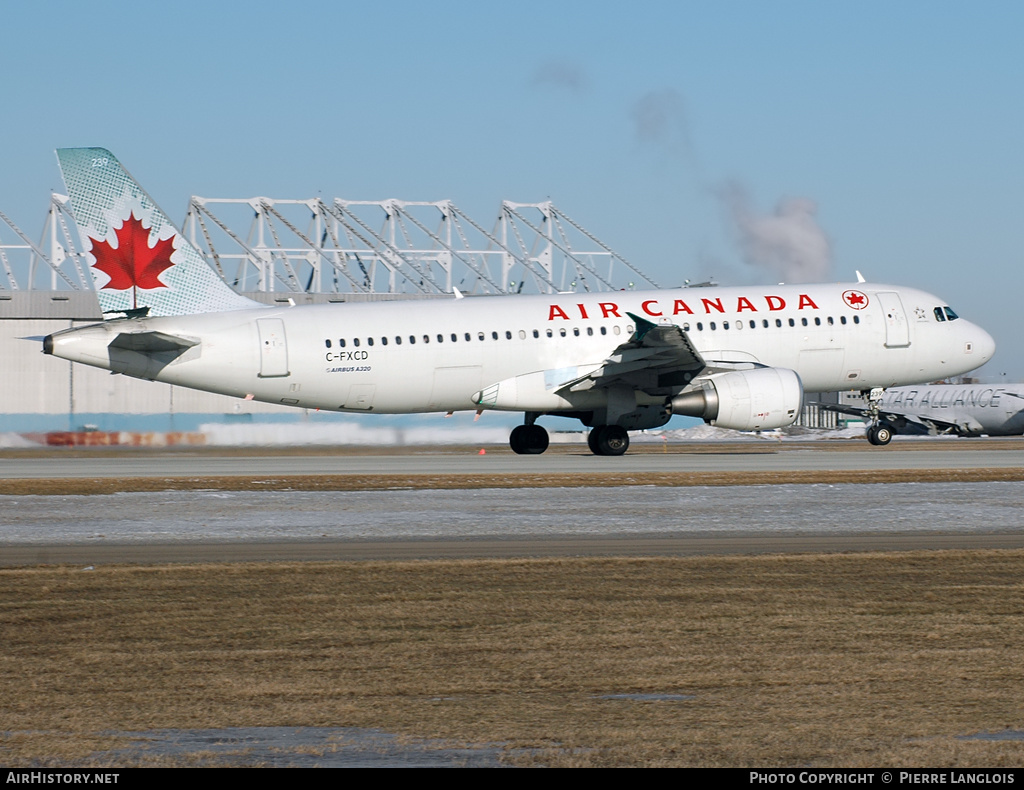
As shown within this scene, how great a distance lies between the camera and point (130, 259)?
35094 millimetres

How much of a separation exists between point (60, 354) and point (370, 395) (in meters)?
8.46

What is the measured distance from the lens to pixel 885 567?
48.2 feet

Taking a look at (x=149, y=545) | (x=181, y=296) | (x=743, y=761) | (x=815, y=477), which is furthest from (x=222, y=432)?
(x=743, y=761)

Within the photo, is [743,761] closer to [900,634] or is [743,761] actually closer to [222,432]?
[900,634]

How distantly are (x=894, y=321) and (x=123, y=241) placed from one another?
917 inches

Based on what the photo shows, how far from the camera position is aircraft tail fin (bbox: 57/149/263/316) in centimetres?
3503

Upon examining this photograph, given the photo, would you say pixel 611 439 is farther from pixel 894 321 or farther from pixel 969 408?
pixel 969 408

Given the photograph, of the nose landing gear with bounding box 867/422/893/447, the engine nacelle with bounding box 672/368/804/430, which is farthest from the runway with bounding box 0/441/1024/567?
the nose landing gear with bounding box 867/422/893/447

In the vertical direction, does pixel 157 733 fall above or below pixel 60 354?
below

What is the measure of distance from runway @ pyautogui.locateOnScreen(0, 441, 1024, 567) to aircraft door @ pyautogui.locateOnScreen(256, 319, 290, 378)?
2.68m

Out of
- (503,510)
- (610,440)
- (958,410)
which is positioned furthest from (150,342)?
(958,410)

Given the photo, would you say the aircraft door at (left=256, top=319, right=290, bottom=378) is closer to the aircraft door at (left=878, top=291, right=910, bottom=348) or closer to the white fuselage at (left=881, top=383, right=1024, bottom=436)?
the aircraft door at (left=878, top=291, right=910, bottom=348)

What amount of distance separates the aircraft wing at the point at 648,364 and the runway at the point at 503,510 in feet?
8.19

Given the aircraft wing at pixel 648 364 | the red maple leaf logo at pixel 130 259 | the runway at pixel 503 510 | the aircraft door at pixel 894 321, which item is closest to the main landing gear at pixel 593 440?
the aircraft wing at pixel 648 364
